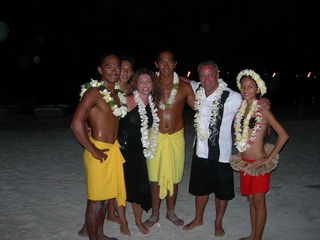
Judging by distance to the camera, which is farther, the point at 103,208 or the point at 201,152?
the point at 201,152

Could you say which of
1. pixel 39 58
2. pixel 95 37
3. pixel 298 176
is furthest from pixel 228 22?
pixel 298 176

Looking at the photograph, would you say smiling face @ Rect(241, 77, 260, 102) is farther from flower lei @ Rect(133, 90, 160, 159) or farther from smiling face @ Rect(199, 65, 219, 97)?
flower lei @ Rect(133, 90, 160, 159)

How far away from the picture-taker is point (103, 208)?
3.68 m

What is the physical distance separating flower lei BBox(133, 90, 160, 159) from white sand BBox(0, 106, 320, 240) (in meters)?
1.06

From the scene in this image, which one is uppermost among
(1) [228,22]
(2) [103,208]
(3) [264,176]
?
(1) [228,22]

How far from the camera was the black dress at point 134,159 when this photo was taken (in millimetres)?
3871

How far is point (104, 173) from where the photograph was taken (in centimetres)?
350

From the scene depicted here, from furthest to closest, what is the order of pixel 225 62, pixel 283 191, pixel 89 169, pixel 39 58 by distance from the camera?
pixel 225 62
pixel 39 58
pixel 283 191
pixel 89 169

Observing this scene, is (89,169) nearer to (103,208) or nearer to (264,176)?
(103,208)

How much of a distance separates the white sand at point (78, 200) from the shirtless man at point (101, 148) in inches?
30.9

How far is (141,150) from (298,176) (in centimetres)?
385

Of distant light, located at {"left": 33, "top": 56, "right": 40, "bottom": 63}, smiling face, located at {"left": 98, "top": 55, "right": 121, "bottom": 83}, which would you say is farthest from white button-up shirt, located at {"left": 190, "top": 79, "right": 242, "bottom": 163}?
distant light, located at {"left": 33, "top": 56, "right": 40, "bottom": 63}

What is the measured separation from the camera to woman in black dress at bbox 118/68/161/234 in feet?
12.7

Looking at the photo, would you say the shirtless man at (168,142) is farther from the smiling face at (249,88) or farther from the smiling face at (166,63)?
the smiling face at (249,88)
